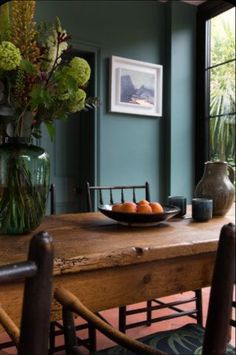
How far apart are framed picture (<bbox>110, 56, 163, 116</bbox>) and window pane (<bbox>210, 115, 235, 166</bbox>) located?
1.81 ft

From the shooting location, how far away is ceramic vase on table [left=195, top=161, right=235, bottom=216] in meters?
1.87

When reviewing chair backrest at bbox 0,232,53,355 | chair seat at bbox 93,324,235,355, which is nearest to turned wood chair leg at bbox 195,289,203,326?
chair seat at bbox 93,324,235,355

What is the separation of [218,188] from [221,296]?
128cm

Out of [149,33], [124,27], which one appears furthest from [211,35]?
[124,27]

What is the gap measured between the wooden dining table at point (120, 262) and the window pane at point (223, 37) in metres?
2.59

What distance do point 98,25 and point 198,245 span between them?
2.67 meters

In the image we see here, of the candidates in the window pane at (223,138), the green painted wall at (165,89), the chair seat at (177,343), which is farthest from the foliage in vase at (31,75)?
the window pane at (223,138)

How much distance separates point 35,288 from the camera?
1.83 ft

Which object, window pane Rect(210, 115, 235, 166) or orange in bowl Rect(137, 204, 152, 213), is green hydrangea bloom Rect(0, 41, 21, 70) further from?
window pane Rect(210, 115, 235, 166)

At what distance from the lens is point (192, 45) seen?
12.3 feet

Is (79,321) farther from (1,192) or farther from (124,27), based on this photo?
(124,27)

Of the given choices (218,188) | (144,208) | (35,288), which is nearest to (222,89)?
(218,188)

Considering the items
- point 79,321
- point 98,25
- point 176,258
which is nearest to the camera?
point 176,258

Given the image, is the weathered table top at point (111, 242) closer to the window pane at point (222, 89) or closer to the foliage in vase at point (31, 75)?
the foliage in vase at point (31, 75)
